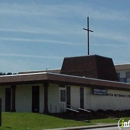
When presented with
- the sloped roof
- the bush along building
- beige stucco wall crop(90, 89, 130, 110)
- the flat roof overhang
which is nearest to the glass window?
the bush along building

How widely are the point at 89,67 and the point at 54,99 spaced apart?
35.8 ft

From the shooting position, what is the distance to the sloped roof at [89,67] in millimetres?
48500

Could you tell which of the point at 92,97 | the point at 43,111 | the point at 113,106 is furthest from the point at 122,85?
the point at 43,111

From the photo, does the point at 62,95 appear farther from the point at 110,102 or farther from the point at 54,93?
the point at 110,102

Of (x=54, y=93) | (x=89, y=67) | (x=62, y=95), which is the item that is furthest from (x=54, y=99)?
(x=89, y=67)

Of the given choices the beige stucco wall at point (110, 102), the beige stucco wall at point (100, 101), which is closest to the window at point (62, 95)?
the beige stucco wall at point (100, 101)

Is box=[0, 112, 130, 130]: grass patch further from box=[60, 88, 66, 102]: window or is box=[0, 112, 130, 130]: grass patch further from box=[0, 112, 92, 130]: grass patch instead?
box=[60, 88, 66, 102]: window

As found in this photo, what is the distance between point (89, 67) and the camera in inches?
1924

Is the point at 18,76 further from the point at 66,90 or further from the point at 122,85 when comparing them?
the point at 122,85

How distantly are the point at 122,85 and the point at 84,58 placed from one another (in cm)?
Answer: 542

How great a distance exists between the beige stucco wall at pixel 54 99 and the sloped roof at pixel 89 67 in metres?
9.87

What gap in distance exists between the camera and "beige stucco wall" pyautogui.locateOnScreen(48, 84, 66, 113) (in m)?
39.0

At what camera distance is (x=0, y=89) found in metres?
42.4

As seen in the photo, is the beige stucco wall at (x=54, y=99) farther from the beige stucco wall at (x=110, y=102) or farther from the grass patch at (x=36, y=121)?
the beige stucco wall at (x=110, y=102)
